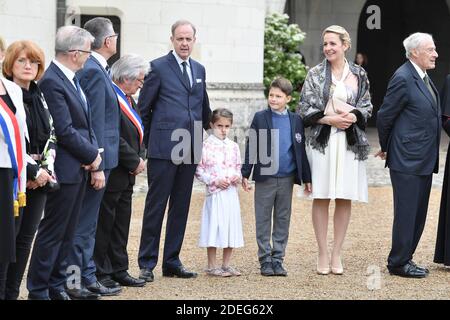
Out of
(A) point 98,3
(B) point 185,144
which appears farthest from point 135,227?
(A) point 98,3

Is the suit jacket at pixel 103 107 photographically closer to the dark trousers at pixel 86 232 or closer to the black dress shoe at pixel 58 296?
the dark trousers at pixel 86 232

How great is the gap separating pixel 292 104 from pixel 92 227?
10.8 metres

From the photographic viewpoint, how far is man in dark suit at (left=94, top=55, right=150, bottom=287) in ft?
25.0

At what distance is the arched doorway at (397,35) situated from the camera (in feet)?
85.8

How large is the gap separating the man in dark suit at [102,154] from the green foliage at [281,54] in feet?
34.1

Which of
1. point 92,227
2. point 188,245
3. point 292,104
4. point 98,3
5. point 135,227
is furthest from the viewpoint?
point 292,104

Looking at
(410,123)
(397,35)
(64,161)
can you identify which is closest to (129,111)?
(64,161)

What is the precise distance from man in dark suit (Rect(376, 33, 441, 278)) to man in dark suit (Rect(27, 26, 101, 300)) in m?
2.71

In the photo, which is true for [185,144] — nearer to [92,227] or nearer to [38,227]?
[92,227]

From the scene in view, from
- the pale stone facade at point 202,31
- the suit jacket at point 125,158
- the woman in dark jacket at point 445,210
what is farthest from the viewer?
the pale stone facade at point 202,31

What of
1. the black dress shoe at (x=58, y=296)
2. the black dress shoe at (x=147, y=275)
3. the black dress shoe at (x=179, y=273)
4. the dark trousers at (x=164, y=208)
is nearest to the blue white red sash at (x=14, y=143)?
the black dress shoe at (x=58, y=296)

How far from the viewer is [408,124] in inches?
336

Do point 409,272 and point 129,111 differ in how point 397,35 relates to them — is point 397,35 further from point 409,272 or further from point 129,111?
point 129,111

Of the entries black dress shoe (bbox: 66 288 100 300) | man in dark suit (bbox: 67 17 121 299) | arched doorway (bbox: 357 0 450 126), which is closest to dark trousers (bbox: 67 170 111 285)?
man in dark suit (bbox: 67 17 121 299)
